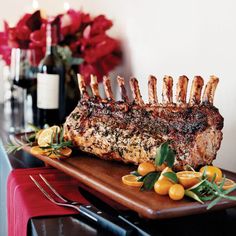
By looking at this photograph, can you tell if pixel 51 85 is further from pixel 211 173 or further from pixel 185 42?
pixel 211 173

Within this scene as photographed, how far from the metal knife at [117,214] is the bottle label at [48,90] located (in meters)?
0.57

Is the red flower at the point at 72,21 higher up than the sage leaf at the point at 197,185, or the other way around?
the red flower at the point at 72,21

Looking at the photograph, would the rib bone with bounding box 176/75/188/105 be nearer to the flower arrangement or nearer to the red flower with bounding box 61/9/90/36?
the flower arrangement

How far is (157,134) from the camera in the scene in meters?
0.75

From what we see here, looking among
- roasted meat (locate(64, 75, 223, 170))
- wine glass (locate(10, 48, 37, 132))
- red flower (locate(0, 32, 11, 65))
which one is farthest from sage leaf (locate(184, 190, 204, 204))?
red flower (locate(0, 32, 11, 65))

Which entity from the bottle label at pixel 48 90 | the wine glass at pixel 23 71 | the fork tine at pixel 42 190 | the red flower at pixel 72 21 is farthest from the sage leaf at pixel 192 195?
the red flower at pixel 72 21

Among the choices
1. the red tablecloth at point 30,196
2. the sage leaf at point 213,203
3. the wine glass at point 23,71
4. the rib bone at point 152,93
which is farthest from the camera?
the wine glass at point 23,71

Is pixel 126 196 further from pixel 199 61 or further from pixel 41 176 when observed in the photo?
pixel 199 61

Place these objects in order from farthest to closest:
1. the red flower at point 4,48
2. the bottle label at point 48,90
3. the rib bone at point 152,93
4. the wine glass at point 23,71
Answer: the red flower at point 4,48, the wine glass at point 23,71, the bottle label at point 48,90, the rib bone at point 152,93

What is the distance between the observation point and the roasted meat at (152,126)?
0.73 metres

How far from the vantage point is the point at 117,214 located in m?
0.67

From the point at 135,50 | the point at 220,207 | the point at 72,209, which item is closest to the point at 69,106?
the point at 135,50

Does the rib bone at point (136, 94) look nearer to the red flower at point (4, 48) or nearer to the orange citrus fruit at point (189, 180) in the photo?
the orange citrus fruit at point (189, 180)

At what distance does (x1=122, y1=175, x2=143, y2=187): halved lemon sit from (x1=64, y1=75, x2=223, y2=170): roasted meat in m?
0.07
